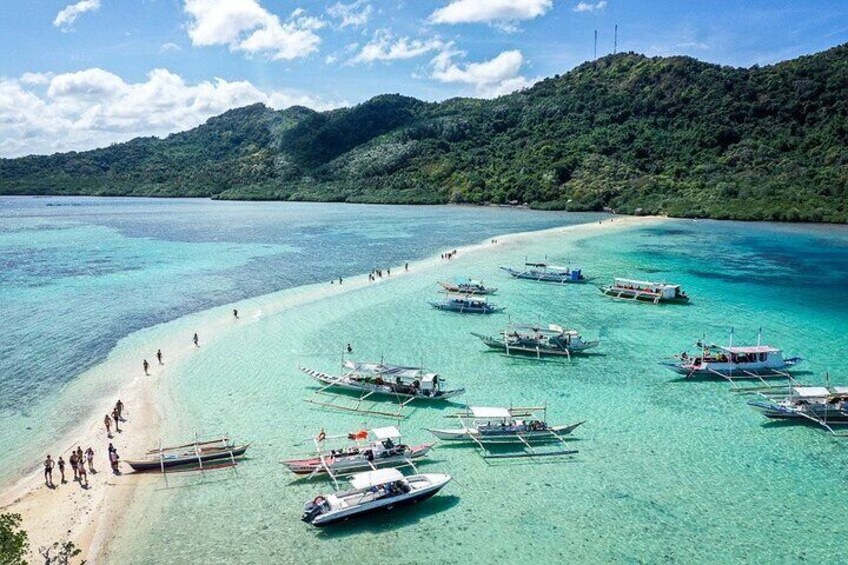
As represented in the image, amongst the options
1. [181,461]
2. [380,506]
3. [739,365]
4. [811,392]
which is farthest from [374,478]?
[739,365]

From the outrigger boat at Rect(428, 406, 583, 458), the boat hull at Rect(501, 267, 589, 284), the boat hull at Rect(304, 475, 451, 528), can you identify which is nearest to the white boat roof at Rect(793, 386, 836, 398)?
the outrigger boat at Rect(428, 406, 583, 458)

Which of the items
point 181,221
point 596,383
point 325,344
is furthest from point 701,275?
Result: point 181,221

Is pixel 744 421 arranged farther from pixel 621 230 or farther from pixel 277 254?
pixel 621 230

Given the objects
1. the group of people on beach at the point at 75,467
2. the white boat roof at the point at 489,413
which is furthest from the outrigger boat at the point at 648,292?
the group of people on beach at the point at 75,467

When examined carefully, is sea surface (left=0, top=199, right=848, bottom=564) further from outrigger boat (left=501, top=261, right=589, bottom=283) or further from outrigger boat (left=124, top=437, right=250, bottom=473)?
outrigger boat (left=501, top=261, right=589, bottom=283)

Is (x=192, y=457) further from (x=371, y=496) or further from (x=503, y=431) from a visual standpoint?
(x=503, y=431)

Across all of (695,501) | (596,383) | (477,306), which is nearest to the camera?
(695,501)
